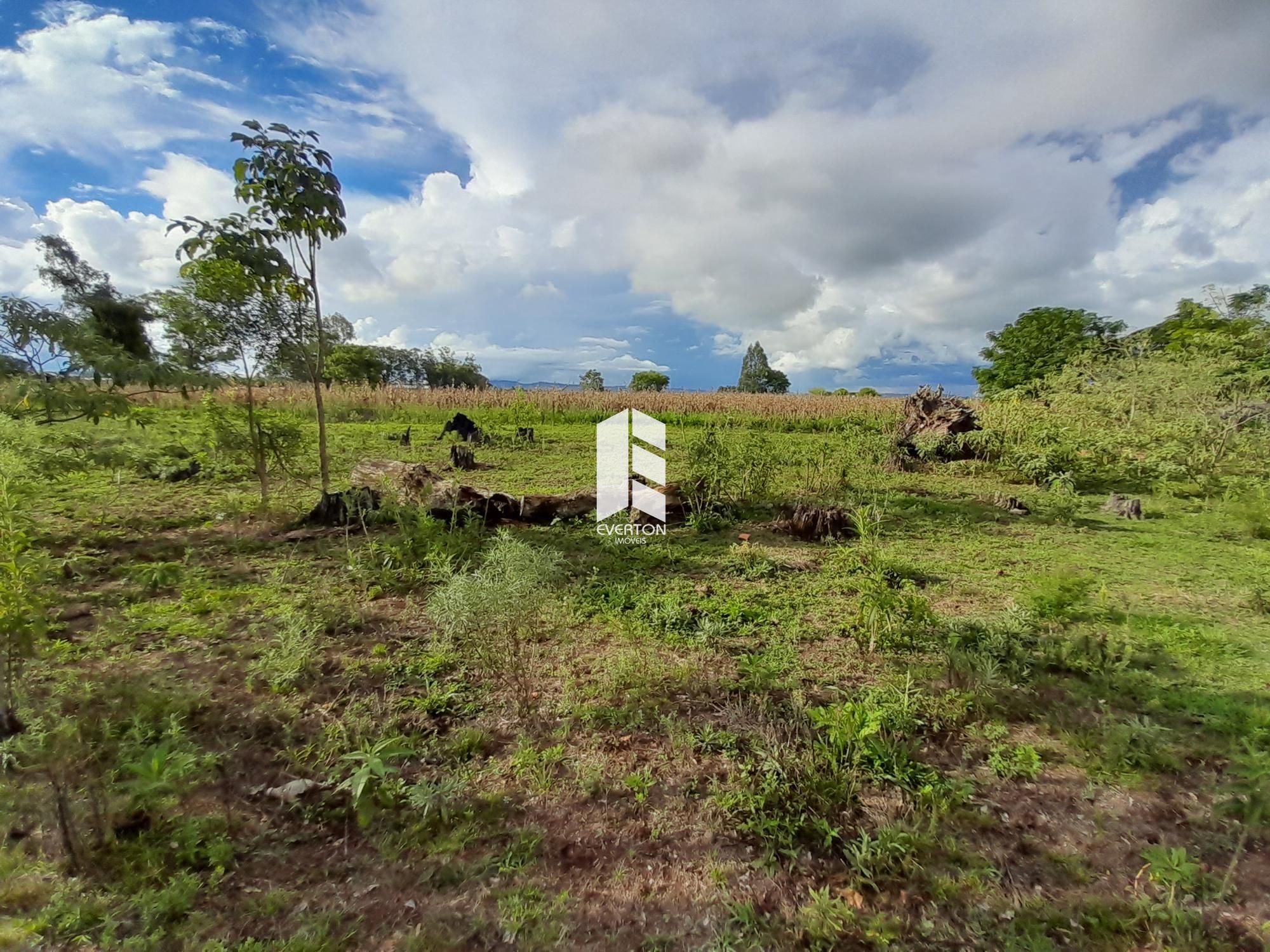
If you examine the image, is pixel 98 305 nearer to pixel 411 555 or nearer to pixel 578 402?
pixel 411 555

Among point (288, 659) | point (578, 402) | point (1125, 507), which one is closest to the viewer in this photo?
point (288, 659)

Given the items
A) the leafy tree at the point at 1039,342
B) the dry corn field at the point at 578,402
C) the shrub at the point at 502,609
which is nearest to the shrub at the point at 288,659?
the shrub at the point at 502,609

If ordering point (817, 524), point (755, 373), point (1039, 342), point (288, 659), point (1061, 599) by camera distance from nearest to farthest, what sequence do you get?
point (288, 659) → point (1061, 599) → point (817, 524) → point (1039, 342) → point (755, 373)

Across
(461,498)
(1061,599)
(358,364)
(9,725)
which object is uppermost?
(358,364)

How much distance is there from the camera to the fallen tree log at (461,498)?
17.2 feet

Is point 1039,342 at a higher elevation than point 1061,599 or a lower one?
higher

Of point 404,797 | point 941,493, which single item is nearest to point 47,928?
point 404,797

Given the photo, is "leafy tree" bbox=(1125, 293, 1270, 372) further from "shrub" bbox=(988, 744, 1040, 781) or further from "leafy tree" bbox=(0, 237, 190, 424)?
"leafy tree" bbox=(0, 237, 190, 424)

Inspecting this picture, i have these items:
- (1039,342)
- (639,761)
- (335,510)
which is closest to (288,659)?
(639,761)

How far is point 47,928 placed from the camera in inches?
57.6

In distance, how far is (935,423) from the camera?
398 inches

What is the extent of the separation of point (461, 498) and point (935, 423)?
29.2 feet

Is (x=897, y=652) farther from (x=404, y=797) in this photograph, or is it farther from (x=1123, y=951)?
(x=404, y=797)

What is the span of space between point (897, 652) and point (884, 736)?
964 millimetres
